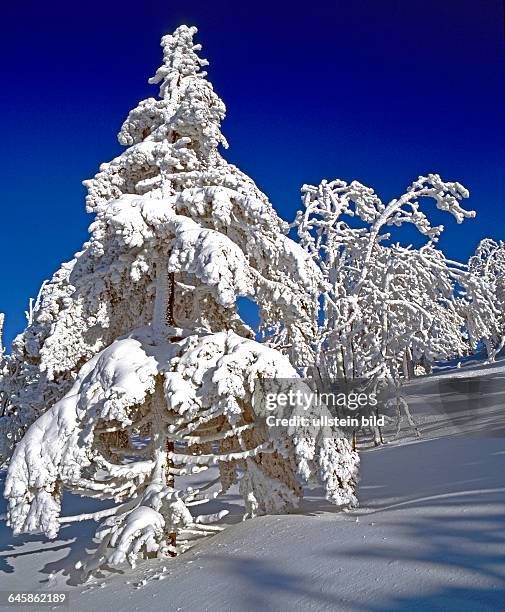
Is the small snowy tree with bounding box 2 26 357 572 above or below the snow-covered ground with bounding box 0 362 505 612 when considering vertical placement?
above

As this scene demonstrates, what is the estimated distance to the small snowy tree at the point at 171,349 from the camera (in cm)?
602

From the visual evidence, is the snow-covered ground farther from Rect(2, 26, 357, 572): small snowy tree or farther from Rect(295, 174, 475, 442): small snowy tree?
Rect(295, 174, 475, 442): small snowy tree

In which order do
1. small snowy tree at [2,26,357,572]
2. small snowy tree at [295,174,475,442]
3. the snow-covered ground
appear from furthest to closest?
small snowy tree at [295,174,475,442] < small snowy tree at [2,26,357,572] < the snow-covered ground

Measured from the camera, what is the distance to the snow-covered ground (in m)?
3.84

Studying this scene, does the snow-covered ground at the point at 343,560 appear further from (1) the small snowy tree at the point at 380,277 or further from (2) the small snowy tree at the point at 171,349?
(1) the small snowy tree at the point at 380,277

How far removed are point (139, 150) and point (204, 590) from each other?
6.68 meters

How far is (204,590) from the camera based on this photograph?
476cm

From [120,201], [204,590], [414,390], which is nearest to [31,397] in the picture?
[120,201]

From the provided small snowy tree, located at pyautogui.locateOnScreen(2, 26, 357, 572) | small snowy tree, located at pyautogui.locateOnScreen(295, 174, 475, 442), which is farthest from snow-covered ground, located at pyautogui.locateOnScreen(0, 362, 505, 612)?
small snowy tree, located at pyautogui.locateOnScreen(295, 174, 475, 442)

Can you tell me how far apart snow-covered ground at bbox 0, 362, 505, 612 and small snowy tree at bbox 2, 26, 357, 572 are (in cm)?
50

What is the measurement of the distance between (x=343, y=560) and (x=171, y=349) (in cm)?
363

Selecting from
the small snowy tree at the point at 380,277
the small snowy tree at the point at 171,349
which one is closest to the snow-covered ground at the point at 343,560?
the small snowy tree at the point at 171,349

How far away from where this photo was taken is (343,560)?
180 inches

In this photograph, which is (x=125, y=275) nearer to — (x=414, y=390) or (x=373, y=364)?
(x=373, y=364)
